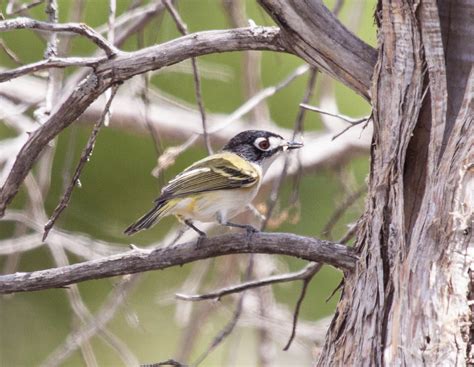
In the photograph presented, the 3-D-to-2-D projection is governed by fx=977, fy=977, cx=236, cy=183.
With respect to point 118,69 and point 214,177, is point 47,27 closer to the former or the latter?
point 118,69

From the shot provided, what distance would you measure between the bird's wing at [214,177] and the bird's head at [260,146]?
0.10 m

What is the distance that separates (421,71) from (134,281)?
188 centimetres

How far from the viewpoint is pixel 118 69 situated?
8.30 ft

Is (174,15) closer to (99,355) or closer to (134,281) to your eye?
(134,281)

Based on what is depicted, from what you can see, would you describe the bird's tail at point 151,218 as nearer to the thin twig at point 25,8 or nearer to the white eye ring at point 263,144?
the white eye ring at point 263,144

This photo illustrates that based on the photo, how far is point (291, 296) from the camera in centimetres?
596

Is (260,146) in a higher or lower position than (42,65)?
lower

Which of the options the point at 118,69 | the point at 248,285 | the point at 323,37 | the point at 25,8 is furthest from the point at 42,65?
the point at 248,285

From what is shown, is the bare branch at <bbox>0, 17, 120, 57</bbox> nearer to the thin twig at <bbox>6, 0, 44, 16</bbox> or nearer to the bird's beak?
the thin twig at <bbox>6, 0, 44, 16</bbox>

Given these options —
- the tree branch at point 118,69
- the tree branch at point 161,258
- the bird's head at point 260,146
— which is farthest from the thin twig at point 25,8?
the bird's head at point 260,146

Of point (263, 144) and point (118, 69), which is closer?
point (118, 69)

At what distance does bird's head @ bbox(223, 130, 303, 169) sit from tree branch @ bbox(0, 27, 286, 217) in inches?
47.3

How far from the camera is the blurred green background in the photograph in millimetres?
5508

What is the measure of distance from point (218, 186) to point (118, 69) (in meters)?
1.02
